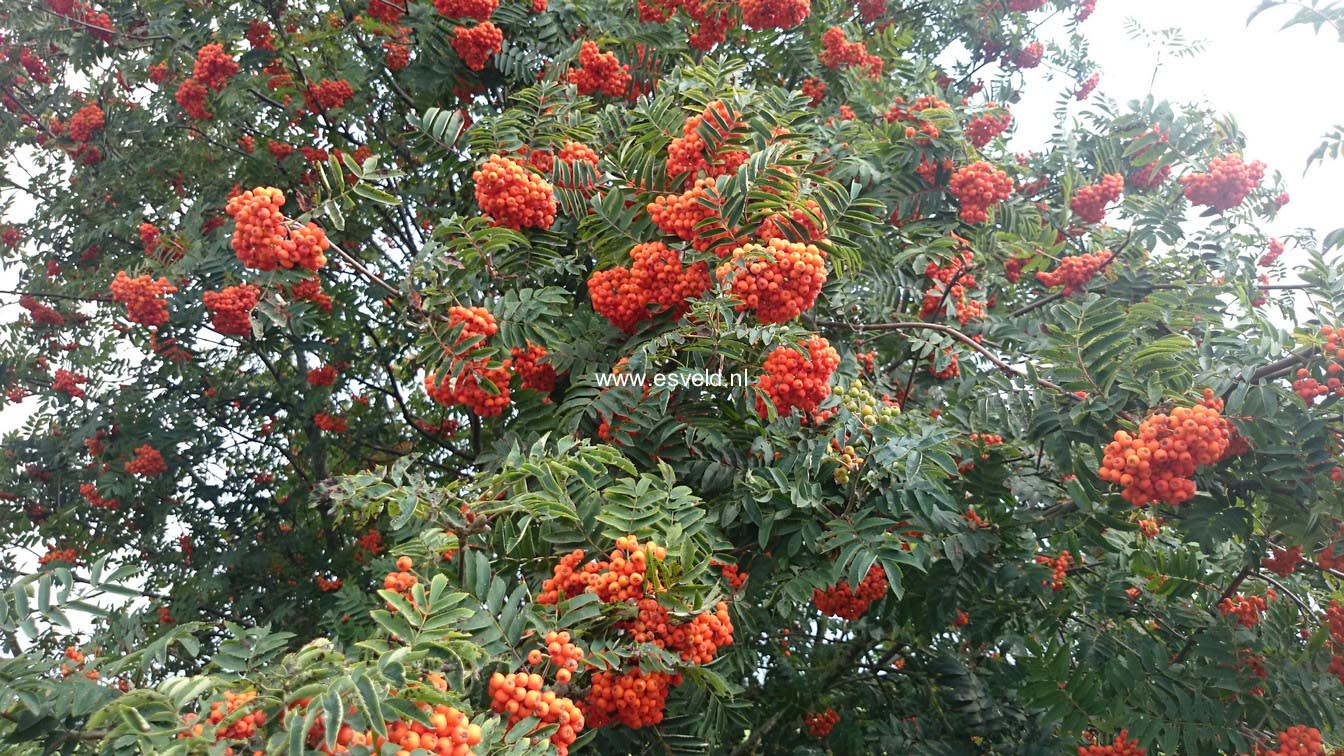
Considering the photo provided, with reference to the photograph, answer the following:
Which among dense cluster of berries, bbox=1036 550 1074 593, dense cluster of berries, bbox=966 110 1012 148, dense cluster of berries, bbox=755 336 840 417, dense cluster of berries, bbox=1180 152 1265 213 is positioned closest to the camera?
dense cluster of berries, bbox=755 336 840 417

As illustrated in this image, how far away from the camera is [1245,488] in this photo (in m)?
2.93

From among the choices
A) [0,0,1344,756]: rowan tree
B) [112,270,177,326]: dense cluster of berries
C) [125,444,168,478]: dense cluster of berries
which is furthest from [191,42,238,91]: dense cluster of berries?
[125,444,168,478]: dense cluster of berries

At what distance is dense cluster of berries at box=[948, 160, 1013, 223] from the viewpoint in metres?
4.25

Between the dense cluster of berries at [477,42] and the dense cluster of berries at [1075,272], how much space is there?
10.7 ft

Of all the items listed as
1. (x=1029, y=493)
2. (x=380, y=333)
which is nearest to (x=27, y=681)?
(x=1029, y=493)

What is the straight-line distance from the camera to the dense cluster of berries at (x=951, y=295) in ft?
14.2

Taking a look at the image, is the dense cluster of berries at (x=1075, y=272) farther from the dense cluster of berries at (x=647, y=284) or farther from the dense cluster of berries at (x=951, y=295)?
the dense cluster of berries at (x=647, y=284)

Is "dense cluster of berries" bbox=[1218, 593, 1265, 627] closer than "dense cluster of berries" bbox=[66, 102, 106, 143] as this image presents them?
Yes

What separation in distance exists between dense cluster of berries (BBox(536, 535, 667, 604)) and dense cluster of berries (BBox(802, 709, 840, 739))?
2.72 m

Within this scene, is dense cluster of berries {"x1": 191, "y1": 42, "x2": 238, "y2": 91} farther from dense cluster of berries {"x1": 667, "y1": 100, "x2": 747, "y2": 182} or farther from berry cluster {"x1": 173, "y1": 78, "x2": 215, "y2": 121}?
dense cluster of berries {"x1": 667, "y1": 100, "x2": 747, "y2": 182}

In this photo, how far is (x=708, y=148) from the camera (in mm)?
3400

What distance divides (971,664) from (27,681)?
4.19m

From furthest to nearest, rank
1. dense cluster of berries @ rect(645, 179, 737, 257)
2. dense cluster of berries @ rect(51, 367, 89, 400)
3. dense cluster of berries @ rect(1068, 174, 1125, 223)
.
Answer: dense cluster of berries @ rect(51, 367, 89, 400) < dense cluster of berries @ rect(1068, 174, 1125, 223) < dense cluster of berries @ rect(645, 179, 737, 257)

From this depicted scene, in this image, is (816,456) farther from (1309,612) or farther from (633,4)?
(633,4)
